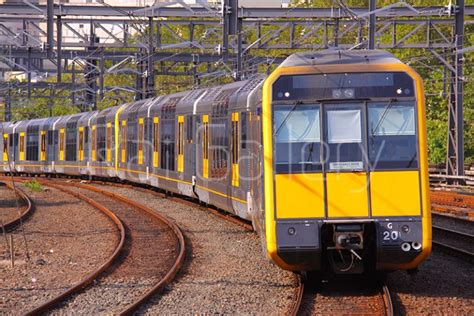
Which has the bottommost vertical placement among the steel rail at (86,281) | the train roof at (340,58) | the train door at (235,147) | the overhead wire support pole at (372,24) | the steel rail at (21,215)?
the steel rail at (86,281)

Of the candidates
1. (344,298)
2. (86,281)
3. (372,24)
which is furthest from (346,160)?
(372,24)

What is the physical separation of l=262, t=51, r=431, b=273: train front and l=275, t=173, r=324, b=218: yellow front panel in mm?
12

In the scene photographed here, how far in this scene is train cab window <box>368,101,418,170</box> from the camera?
1173cm

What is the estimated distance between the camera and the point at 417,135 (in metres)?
11.8

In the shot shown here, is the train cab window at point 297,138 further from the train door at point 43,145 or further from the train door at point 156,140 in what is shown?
the train door at point 43,145

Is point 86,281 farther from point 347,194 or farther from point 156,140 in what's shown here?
point 156,140

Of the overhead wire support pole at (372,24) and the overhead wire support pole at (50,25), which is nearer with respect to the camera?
the overhead wire support pole at (372,24)

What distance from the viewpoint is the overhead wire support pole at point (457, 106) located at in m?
32.0

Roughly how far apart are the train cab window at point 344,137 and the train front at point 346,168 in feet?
0.04

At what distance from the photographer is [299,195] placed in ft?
38.5

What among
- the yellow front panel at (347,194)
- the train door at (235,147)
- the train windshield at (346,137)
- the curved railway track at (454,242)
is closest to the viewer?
the yellow front panel at (347,194)

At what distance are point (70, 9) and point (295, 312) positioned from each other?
26004mm

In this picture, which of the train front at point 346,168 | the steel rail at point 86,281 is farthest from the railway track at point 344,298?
the steel rail at point 86,281

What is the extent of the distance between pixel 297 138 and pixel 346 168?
69 centimetres
